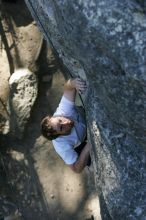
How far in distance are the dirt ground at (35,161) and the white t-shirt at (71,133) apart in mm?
1712

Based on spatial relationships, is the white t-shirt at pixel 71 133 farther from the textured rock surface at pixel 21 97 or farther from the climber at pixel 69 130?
the textured rock surface at pixel 21 97

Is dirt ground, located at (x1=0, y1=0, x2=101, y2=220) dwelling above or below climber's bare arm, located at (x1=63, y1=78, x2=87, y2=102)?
below

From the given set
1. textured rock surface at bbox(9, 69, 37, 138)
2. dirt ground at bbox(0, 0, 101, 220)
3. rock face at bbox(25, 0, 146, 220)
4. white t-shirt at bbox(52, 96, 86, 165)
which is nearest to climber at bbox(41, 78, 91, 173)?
white t-shirt at bbox(52, 96, 86, 165)

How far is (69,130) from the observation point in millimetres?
4496

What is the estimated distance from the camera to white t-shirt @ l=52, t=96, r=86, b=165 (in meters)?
4.59

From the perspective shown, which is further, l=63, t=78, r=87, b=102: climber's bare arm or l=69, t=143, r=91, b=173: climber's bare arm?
l=69, t=143, r=91, b=173: climber's bare arm

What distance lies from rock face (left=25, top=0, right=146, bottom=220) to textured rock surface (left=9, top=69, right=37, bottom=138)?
2.41 metres

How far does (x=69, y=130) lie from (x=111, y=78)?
148 cm

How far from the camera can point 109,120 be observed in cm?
367

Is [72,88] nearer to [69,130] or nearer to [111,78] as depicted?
[69,130]

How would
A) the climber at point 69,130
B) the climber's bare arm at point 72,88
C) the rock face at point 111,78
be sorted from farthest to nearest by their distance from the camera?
the climber at point 69,130 → the climber's bare arm at point 72,88 → the rock face at point 111,78

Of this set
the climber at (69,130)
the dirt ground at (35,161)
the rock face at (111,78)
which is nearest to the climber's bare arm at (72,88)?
the climber at (69,130)

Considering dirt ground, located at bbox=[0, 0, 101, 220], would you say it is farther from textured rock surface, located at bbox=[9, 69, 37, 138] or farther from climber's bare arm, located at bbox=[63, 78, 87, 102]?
climber's bare arm, located at bbox=[63, 78, 87, 102]

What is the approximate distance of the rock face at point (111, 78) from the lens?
287 centimetres
